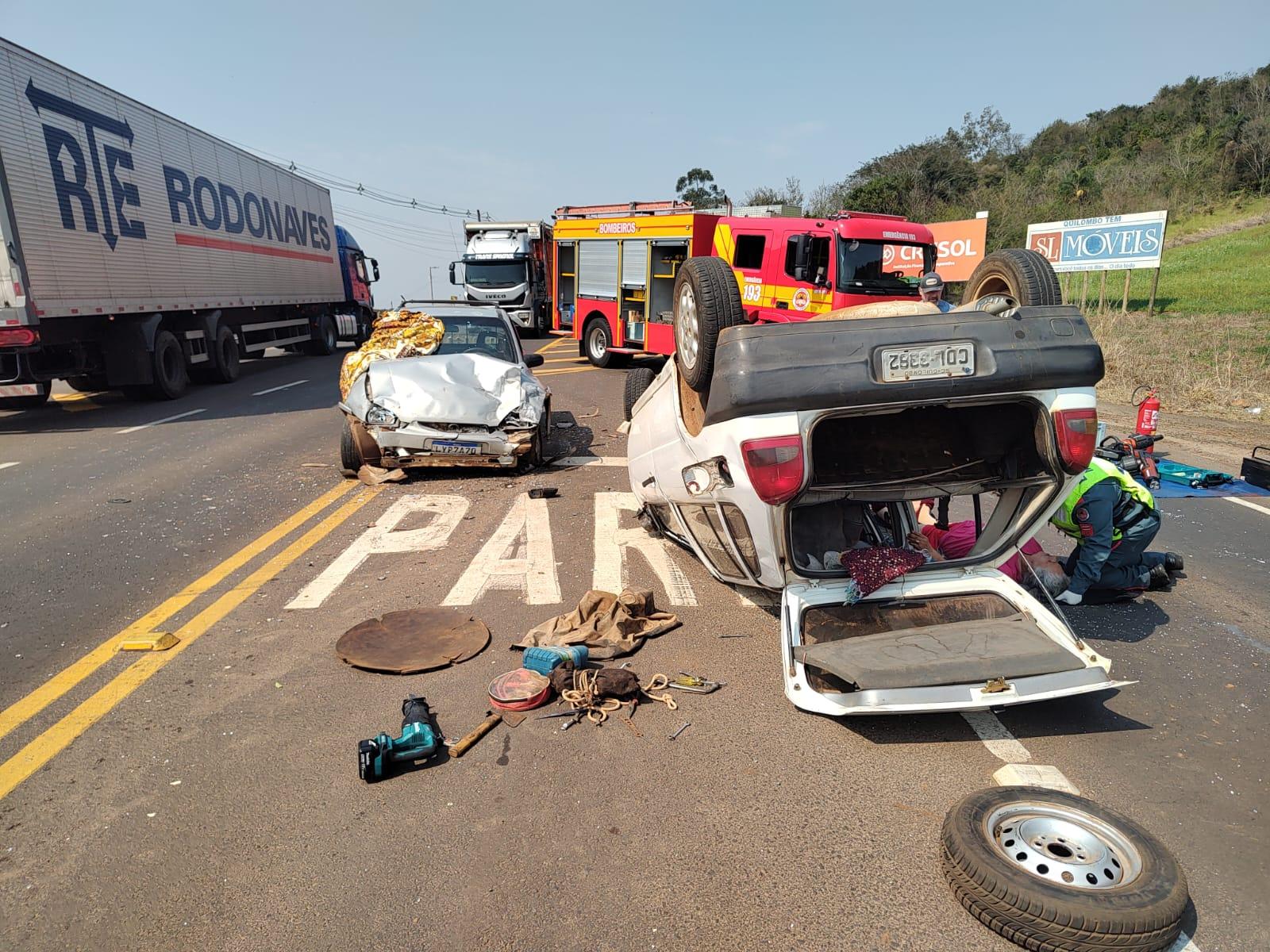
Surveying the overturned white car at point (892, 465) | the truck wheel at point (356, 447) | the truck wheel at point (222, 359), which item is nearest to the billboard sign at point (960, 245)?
the truck wheel at point (222, 359)

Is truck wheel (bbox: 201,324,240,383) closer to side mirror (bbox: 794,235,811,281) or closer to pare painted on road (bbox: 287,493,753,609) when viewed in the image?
pare painted on road (bbox: 287,493,753,609)

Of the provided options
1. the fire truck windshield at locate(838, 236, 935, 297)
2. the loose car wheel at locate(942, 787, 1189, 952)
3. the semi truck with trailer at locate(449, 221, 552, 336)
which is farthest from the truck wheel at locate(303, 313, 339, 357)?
A: the loose car wheel at locate(942, 787, 1189, 952)

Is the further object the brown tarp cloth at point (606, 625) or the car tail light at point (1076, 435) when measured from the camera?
the brown tarp cloth at point (606, 625)

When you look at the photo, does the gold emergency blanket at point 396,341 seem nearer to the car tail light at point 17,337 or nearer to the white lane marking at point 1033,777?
the car tail light at point 17,337

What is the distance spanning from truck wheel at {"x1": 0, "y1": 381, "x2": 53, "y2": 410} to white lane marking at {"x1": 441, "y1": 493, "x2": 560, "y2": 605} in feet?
34.4

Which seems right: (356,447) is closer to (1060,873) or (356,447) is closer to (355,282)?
(1060,873)

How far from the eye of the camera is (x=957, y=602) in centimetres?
385

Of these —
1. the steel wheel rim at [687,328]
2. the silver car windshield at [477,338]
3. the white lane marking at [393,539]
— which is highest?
the steel wheel rim at [687,328]

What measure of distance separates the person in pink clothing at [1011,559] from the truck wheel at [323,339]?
20687mm

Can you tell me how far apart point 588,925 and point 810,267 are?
1060 centimetres

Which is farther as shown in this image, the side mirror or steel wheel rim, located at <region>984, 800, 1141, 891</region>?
the side mirror

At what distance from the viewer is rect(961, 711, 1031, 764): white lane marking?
3.18 m

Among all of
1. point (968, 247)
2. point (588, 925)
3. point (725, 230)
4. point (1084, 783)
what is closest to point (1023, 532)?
point (1084, 783)

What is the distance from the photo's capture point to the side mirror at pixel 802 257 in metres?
11.5
